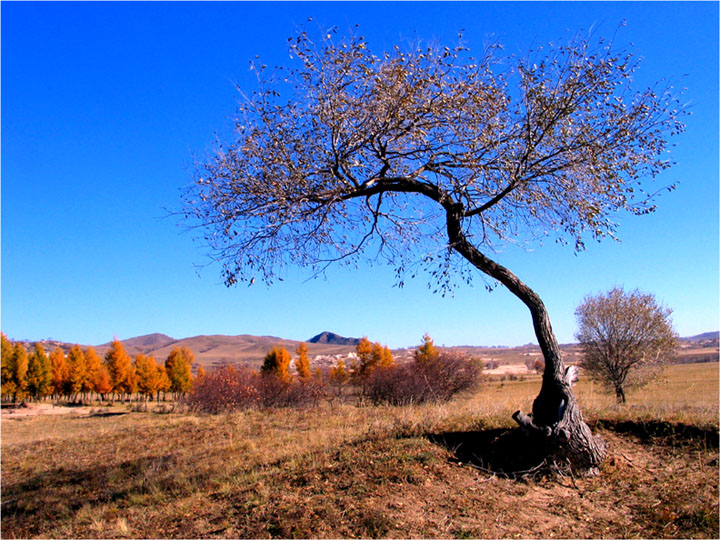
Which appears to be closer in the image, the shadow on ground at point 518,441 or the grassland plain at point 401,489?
the grassland plain at point 401,489

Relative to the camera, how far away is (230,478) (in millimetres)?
7898

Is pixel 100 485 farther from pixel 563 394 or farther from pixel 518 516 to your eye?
pixel 563 394

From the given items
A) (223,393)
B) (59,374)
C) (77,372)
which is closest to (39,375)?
(77,372)

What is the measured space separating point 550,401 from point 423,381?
21.9 metres

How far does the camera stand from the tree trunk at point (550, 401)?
7332 mm

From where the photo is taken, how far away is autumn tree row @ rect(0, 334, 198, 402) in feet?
196

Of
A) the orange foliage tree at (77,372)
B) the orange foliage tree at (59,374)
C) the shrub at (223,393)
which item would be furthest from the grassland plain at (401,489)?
the orange foliage tree at (59,374)

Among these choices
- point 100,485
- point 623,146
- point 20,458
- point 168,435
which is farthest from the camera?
point 168,435

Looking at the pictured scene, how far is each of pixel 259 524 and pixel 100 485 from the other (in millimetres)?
5676

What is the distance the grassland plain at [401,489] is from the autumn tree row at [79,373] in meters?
55.1

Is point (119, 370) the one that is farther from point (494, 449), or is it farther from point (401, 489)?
point (401, 489)

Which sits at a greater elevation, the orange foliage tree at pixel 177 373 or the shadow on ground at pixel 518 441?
the shadow on ground at pixel 518 441

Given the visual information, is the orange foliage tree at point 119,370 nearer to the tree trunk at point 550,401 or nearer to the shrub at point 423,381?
the shrub at point 423,381

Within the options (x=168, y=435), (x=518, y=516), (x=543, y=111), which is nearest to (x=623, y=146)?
(x=543, y=111)
